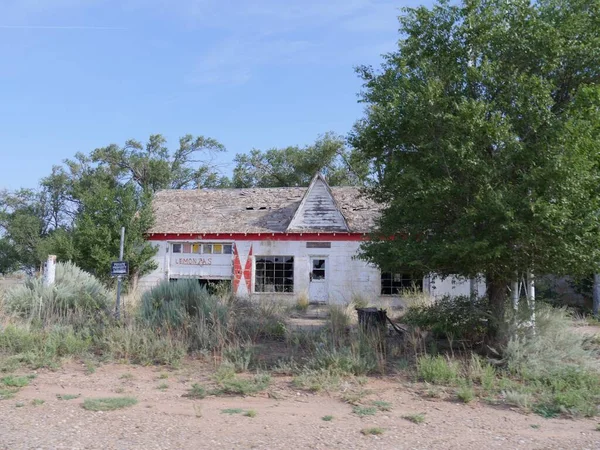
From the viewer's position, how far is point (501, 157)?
862 centimetres

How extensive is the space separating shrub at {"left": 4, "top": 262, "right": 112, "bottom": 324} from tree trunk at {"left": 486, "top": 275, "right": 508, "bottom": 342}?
746 centimetres

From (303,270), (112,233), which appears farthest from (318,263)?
(112,233)

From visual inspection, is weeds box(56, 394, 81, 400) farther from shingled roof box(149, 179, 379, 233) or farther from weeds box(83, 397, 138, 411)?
shingled roof box(149, 179, 379, 233)

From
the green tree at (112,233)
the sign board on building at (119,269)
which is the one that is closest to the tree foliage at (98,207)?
the green tree at (112,233)

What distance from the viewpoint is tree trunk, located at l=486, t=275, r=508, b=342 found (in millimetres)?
9531

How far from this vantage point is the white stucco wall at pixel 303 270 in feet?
67.6

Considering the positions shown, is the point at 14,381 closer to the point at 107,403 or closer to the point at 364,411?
the point at 107,403

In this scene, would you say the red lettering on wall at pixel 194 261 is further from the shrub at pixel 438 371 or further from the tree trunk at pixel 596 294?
the shrub at pixel 438 371

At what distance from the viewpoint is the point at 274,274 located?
21.7 meters

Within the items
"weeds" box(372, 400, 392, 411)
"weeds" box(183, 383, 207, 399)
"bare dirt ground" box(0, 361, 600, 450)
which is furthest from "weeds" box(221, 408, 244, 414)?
"weeds" box(372, 400, 392, 411)

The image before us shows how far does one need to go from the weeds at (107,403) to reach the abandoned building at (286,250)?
13.0 meters

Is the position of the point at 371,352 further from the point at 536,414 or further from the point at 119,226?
the point at 119,226

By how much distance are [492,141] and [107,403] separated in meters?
6.51

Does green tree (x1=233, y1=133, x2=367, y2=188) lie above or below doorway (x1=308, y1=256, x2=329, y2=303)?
above
